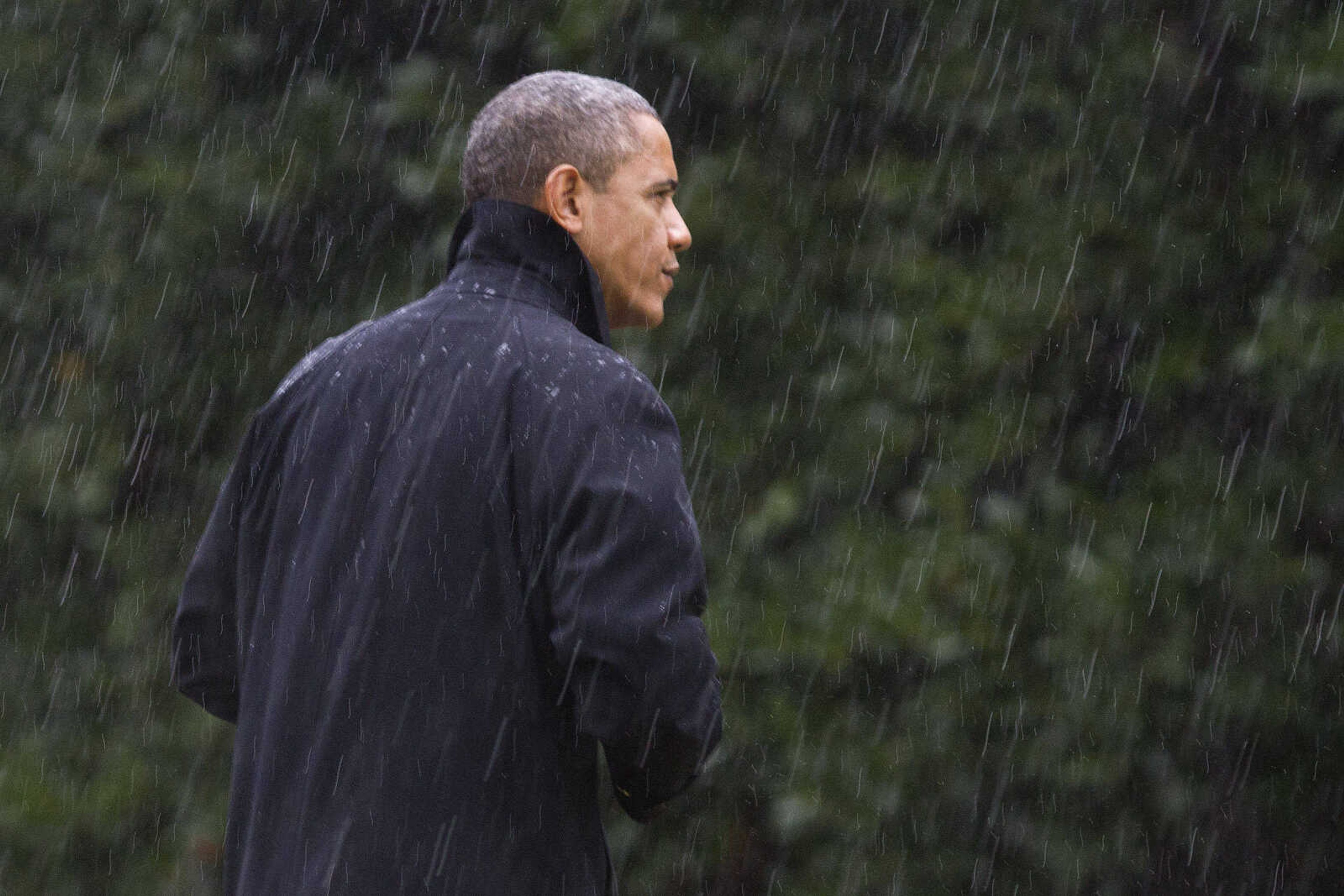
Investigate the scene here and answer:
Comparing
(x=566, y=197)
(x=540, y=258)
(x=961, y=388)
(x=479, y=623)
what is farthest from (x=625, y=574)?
(x=961, y=388)

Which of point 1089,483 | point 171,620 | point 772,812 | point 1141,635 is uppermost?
point 1089,483

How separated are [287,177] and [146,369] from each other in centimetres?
58

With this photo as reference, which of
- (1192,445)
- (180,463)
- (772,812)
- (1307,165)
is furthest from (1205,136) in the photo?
(180,463)

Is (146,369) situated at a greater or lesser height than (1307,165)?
lesser

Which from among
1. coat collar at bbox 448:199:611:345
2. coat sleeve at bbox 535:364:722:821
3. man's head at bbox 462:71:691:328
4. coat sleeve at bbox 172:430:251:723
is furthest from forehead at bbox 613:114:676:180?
coat sleeve at bbox 172:430:251:723

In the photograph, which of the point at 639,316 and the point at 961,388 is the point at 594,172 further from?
the point at 961,388

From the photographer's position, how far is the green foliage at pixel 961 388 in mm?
2971

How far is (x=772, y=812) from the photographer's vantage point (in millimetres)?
3115

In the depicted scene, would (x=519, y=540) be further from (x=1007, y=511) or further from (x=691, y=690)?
(x=1007, y=511)

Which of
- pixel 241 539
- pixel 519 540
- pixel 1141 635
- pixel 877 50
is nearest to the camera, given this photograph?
pixel 519 540

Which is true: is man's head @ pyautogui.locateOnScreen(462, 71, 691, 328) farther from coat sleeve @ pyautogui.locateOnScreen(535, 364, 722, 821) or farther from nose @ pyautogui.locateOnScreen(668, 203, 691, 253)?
coat sleeve @ pyautogui.locateOnScreen(535, 364, 722, 821)

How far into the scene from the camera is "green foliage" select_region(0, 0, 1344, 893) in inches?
117

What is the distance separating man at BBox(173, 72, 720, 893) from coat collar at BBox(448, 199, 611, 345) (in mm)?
32

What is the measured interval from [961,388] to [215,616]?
148 centimetres
